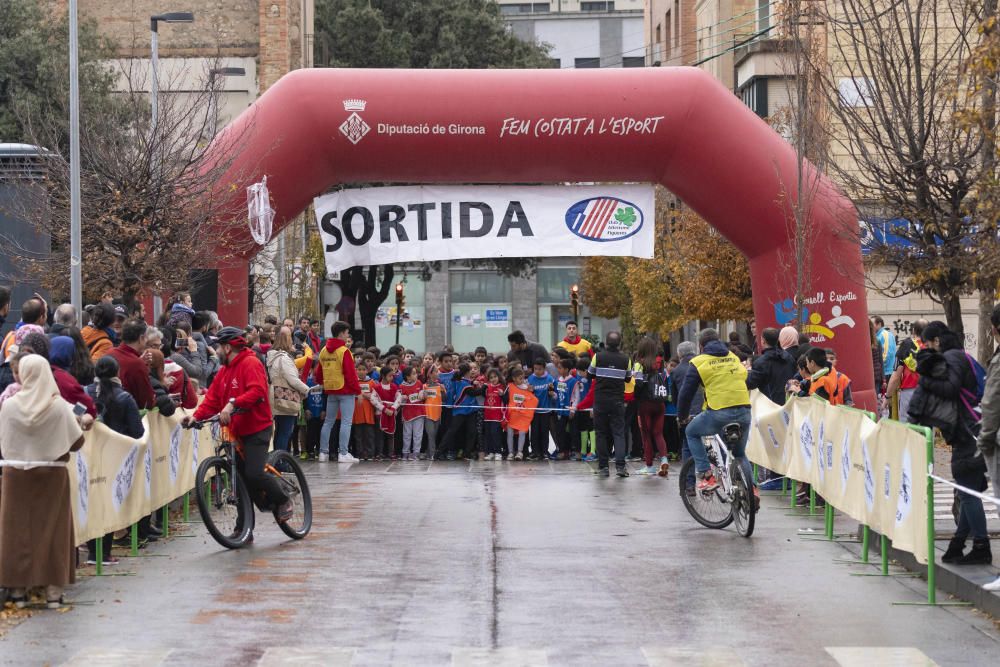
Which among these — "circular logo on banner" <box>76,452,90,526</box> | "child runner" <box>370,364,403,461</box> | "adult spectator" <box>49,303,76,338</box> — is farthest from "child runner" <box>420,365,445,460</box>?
"circular logo on banner" <box>76,452,90,526</box>

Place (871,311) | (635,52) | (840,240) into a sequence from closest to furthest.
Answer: (840,240) < (871,311) < (635,52)

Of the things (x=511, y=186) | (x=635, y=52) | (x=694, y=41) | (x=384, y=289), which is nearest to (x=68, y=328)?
(x=511, y=186)

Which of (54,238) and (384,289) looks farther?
(384,289)

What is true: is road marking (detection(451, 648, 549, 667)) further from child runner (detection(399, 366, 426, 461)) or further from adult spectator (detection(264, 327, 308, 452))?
child runner (detection(399, 366, 426, 461))

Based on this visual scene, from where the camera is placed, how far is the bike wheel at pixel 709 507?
13953 millimetres

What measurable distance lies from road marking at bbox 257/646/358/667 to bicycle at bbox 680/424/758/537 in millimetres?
5650

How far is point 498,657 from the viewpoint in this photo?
831 cm

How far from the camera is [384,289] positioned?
46781 mm

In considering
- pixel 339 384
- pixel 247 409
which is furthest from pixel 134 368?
pixel 339 384

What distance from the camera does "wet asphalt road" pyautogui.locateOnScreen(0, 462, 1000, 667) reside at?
8516mm

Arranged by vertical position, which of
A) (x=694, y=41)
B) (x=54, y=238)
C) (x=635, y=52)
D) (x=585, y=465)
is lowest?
(x=585, y=465)

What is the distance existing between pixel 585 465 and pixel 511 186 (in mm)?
3865

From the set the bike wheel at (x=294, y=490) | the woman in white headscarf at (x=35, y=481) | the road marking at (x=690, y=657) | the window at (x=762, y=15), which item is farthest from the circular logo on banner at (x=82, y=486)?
the window at (x=762, y=15)

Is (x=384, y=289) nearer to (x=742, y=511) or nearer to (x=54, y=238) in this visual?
(x=54, y=238)
